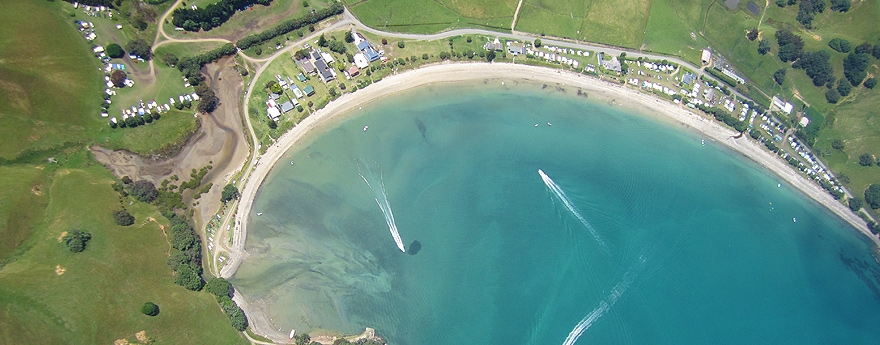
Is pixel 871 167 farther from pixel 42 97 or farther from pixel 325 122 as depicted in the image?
pixel 42 97

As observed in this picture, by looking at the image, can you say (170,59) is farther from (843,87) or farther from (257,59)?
(843,87)

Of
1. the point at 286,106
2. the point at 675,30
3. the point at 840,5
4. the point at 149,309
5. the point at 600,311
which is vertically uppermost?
the point at 840,5

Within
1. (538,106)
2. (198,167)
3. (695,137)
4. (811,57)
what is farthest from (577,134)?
(198,167)

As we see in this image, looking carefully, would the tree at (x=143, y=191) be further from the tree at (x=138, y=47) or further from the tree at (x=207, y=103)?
the tree at (x=138, y=47)

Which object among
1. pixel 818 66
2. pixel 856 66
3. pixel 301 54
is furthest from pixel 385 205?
pixel 856 66

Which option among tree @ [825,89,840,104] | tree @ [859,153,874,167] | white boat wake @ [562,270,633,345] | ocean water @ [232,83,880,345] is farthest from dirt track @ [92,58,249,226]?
tree @ [859,153,874,167]
